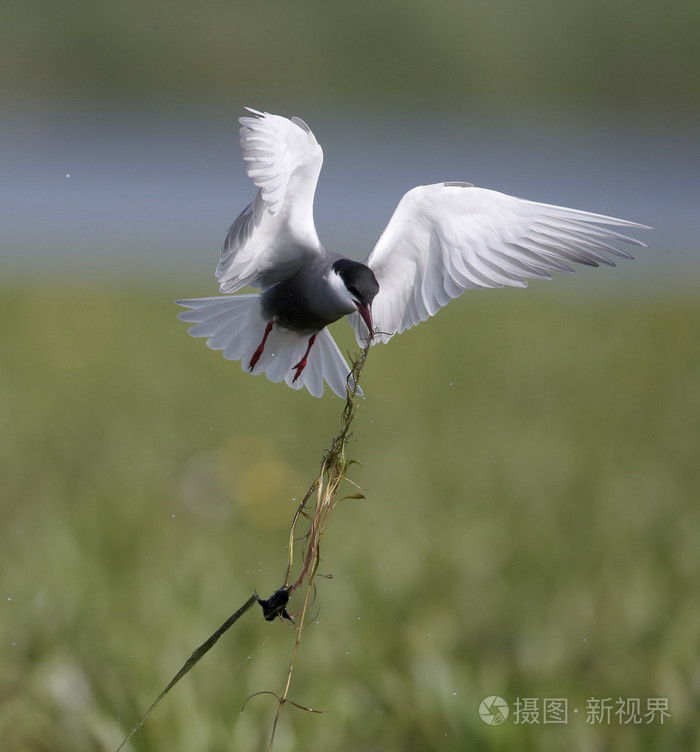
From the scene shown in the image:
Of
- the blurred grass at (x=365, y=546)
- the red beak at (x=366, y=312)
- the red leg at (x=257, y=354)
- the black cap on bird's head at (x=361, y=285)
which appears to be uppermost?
the black cap on bird's head at (x=361, y=285)

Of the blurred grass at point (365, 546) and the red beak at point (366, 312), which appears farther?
the blurred grass at point (365, 546)

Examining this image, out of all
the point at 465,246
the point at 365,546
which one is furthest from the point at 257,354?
the point at 365,546

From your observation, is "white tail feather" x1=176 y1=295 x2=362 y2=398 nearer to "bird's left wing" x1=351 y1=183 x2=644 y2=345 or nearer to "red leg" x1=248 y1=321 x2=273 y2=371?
"red leg" x1=248 y1=321 x2=273 y2=371

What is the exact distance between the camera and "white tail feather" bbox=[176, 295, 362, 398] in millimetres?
2564

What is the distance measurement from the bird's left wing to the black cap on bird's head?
8 centimetres

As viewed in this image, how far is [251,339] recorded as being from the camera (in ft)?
8.52

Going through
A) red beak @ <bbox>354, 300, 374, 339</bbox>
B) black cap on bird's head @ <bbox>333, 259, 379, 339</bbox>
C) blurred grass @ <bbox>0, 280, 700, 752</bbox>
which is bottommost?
blurred grass @ <bbox>0, 280, 700, 752</bbox>

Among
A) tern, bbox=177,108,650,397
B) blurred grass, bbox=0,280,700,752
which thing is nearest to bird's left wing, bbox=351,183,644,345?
tern, bbox=177,108,650,397

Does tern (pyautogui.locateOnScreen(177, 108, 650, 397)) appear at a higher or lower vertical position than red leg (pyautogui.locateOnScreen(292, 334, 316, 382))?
higher

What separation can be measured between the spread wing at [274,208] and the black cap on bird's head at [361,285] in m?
0.18

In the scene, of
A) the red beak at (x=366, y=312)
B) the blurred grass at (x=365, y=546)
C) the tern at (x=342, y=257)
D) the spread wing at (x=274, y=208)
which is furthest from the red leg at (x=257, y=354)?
the blurred grass at (x=365, y=546)

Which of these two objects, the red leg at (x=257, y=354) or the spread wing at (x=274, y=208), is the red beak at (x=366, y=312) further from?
the red leg at (x=257, y=354)

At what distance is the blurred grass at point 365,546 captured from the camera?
2365 millimetres

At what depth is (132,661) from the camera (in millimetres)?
2539
